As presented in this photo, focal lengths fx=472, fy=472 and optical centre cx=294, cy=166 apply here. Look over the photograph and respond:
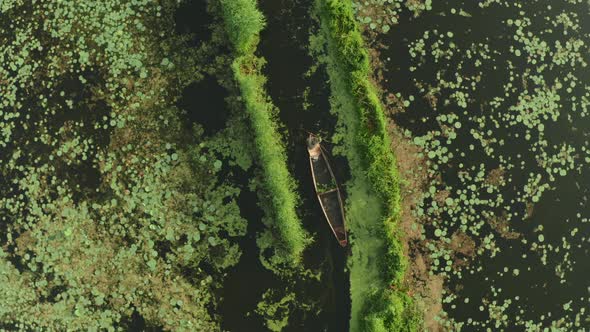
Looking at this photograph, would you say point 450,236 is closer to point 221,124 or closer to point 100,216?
point 221,124

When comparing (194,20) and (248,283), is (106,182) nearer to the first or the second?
(248,283)

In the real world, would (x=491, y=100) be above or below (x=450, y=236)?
above

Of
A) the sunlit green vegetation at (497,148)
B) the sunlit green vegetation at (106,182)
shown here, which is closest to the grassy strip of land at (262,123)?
the sunlit green vegetation at (106,182)

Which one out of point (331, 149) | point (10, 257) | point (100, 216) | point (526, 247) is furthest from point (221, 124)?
point (526, 247)

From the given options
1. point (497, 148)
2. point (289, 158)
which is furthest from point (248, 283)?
point (497, 148)

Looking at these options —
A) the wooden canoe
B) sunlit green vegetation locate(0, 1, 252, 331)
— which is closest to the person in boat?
the wooden canoe

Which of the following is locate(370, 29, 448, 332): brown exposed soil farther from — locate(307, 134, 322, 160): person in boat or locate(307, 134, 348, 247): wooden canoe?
locate(307, 134, 322, 160): person in boat

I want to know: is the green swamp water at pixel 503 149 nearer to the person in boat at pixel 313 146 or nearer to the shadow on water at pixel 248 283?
the person in boat at pixel 313 146
